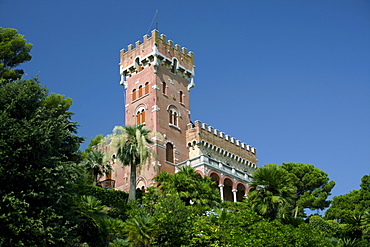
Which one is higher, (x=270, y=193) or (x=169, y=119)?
(x=169, y=119)

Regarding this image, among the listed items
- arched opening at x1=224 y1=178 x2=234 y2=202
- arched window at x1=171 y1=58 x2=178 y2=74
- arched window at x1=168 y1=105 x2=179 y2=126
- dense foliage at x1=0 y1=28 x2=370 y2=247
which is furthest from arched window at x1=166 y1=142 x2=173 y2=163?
arched window at x1=171 y1=58 x2=178 y2=74

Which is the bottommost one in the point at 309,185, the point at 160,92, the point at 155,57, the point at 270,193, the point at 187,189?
the point at 270,193

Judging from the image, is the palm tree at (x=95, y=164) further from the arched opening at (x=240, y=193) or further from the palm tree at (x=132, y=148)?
the arched opening at (x=240, y=193)

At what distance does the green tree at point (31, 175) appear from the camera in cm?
1636

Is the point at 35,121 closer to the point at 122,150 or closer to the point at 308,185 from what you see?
the point at 122,150

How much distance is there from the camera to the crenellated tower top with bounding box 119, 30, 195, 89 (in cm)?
4356

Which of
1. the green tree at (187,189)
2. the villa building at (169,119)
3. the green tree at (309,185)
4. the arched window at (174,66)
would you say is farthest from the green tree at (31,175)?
the green tree at (309,185)

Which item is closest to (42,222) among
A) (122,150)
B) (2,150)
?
(2,150)

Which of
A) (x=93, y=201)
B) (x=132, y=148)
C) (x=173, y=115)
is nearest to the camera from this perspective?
(x=93, y=201)

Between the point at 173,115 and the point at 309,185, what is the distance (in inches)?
691

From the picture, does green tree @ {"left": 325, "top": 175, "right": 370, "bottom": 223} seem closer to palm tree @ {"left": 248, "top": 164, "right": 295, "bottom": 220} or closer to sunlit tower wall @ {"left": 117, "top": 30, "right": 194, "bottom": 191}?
sunlit tower wall @ {"left": 117, "top": 30, "right": 194, "bottom": 191}

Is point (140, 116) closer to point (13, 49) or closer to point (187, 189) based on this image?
point (13, 49)

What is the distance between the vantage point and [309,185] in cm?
4975

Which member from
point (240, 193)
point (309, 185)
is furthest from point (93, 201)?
point (309, 185)
